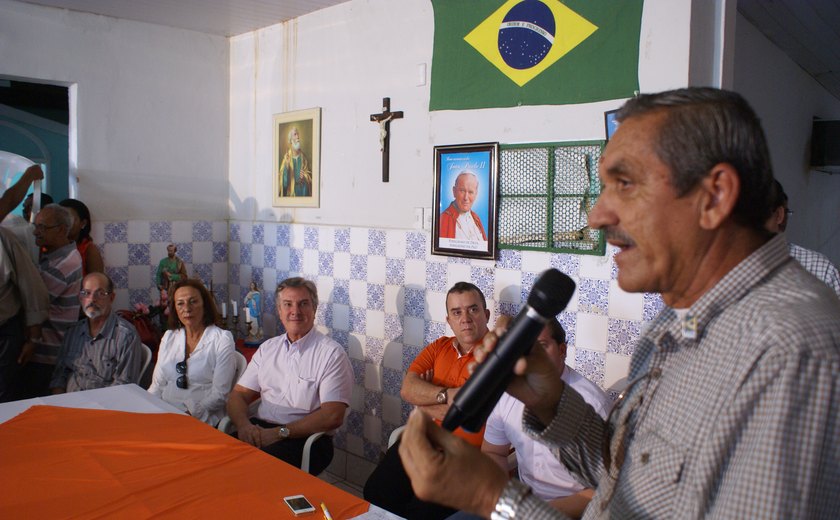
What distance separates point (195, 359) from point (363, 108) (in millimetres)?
1873

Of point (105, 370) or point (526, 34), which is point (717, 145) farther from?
point (105, 370)

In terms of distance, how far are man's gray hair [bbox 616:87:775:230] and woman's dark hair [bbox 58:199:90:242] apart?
4.38 metres

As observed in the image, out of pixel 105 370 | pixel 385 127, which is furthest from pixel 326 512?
pixel 385 127

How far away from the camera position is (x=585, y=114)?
3111mm

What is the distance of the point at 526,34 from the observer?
3.30 metres

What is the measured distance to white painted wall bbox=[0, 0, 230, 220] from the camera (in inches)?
175

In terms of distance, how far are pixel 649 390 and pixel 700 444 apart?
18cm

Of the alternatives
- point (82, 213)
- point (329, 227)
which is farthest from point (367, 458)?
point (82, 213)

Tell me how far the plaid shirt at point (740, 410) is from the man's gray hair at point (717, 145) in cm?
7

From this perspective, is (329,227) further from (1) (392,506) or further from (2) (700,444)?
(2) (700,444)

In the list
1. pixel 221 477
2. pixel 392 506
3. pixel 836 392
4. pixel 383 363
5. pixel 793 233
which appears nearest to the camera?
pixel 836 392

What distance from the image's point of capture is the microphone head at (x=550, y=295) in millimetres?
1067

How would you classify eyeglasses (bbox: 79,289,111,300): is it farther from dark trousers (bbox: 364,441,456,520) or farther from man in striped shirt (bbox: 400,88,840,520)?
man in striped shirt (bbox: 400,88,840,520)

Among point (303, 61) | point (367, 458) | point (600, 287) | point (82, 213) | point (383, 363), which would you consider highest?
point (303, 61)
